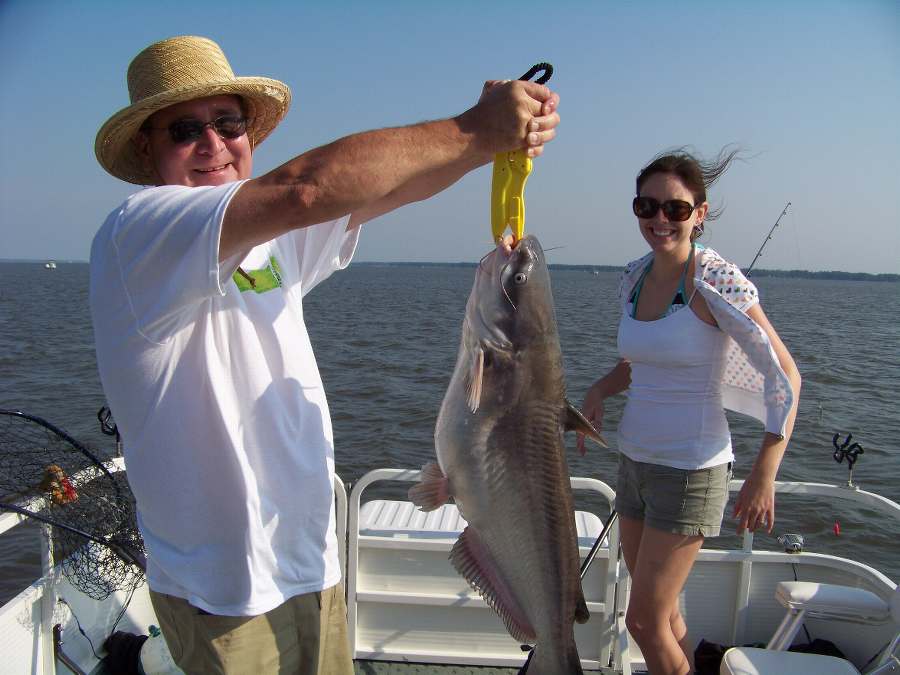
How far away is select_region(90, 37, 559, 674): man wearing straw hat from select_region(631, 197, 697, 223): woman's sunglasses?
1197mm

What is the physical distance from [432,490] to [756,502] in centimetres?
168

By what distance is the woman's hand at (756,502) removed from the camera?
319cm

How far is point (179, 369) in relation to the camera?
205cm

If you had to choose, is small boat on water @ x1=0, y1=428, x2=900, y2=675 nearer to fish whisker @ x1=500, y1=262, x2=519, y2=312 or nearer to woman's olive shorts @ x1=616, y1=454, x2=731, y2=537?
woman's olive shorts @ x1=616, y1=454, x2=731, y2=537

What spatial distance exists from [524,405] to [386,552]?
237 centimetres

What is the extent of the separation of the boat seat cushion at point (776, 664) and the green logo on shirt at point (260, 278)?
9.70 feet

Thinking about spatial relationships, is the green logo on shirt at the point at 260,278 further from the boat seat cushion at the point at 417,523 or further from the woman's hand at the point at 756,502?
the boat seat cushion at the point at 417,523

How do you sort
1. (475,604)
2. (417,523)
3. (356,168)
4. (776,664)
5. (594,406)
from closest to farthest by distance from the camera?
(356,168) → (776,664) → (594,406) → (475,604) → (417,523)

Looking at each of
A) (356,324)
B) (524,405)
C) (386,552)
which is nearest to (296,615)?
(524,405)

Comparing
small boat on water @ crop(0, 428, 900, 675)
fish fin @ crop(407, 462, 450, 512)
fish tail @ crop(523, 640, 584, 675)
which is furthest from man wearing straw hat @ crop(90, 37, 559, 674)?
small boat on water @ crop(0, 428, 900, 675)

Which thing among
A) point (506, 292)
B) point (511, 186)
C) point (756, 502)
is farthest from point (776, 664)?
point (511, 186)

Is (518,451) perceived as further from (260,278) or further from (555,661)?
(260,278)

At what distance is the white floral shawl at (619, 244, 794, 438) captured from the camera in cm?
307

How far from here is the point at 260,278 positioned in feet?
7.64
